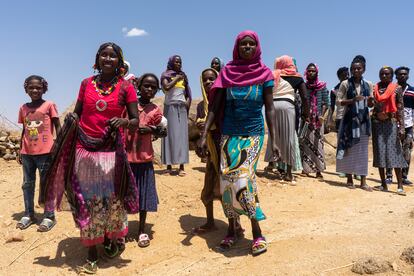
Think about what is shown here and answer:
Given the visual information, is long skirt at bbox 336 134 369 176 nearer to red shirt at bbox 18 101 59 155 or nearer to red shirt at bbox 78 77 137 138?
red shirt at bbox 78 77 137 138

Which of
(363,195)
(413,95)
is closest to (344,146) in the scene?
(363,195)

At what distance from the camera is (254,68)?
3.44 m

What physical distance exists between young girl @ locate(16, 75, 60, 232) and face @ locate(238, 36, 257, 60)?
259 centimetres

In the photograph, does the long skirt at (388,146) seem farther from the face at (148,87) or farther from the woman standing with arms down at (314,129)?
the face at (148,87)

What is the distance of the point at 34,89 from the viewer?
4.49m

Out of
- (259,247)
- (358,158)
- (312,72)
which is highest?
(312,72)

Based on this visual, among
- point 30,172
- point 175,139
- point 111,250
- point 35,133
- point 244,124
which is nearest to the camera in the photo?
point 244,124

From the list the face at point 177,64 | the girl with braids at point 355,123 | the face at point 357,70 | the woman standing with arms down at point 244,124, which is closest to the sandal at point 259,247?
the woman standing with arms down at point 244,124

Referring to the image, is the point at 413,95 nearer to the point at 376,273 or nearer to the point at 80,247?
the point at 376,273

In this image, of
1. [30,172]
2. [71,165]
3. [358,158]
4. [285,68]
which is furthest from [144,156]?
[358,158]

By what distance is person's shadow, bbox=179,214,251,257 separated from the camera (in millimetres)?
3557

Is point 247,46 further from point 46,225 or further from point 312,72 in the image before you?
point 312,72

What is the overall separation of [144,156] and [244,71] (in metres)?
1.37

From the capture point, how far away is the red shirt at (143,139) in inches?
149
